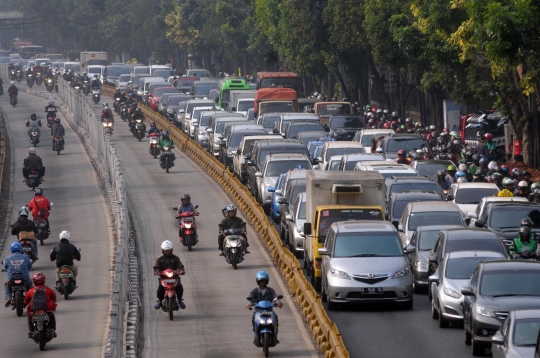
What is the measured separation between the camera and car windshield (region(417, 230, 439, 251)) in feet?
80.8

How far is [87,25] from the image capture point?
147m

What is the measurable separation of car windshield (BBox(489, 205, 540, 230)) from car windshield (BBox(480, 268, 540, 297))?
7288 millimetres

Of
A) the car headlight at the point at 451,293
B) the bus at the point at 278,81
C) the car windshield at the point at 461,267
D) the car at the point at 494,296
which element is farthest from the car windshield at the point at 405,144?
the bus at the point at 278,81

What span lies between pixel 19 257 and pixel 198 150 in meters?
26.6

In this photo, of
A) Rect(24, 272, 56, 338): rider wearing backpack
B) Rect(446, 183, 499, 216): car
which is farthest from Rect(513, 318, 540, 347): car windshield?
Rect(446, 183, 499, 216): car

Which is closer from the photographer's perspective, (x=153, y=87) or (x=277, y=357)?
(x=277, y=357)

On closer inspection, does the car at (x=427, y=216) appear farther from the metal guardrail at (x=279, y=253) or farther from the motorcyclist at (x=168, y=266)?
the motorcyclist at (x=168, y=266)

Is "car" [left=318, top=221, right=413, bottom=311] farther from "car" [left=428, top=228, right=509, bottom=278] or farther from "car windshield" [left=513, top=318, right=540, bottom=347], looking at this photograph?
"car windshield" [left=513, top=318, right=540, bottom=347]

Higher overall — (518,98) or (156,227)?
(518,98)

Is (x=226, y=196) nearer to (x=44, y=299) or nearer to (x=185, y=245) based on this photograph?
(x=185, y=245)

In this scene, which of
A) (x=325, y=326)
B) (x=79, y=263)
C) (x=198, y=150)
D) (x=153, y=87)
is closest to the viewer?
(x=325, y=326)

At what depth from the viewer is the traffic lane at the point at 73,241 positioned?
20.8 meters

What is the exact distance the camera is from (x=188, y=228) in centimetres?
2991

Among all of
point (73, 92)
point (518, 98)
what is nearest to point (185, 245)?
point (518, 98)
